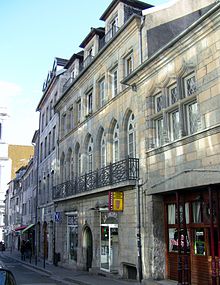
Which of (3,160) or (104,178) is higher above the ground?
(3,160)

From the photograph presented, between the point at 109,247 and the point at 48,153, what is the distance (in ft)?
51.5

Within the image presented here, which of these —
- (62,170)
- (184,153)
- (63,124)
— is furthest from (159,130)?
(63,124)

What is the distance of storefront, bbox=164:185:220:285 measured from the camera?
11422mm

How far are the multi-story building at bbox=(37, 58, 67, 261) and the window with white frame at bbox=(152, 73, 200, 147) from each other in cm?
1514

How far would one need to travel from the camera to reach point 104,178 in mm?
18266

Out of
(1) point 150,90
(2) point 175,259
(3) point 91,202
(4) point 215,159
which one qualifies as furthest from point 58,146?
(4) point 215,159

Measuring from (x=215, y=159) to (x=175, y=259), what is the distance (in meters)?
4.33

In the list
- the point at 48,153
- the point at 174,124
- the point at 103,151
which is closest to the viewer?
the point at 174,124

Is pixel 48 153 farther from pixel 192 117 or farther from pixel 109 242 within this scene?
pixel 192 117

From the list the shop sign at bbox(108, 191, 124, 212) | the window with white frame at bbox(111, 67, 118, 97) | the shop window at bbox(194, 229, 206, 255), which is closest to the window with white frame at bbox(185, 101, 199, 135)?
the shop window at bbox(194, 229, 206, 255)

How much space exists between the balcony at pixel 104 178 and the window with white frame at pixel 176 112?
66.2 inches

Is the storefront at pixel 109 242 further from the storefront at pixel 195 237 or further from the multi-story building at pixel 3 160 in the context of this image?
the multi-story building at pixel 3 160

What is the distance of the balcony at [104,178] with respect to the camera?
15.7m

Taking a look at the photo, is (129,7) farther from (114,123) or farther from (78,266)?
(78,266)
